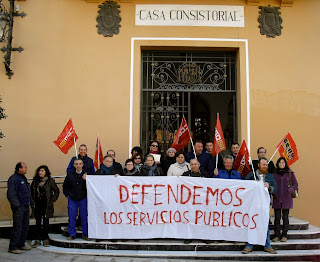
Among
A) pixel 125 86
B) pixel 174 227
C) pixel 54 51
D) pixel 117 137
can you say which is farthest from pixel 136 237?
pixel 54 51

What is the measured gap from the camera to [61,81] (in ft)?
29.8

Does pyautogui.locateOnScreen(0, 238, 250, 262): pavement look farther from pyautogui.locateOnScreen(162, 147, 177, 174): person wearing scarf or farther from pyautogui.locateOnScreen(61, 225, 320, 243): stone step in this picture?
pyautogui.locateOnScreen(162, 147, 177, 174): person wearing scarf

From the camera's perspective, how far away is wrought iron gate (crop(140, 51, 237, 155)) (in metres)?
9.35

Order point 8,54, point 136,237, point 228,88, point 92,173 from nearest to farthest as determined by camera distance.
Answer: point 136,237
point 92,173
point 8,54
point 228,88

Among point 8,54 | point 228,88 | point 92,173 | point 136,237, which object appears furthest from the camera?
point 228,88

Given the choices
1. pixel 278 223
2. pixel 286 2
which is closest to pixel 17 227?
pixel 278 223

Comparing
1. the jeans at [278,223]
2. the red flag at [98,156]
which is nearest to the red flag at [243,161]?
the jeans at [278,223]

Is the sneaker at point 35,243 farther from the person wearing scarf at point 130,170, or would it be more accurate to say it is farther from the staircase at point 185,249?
the person wearing scarf at point 130,170

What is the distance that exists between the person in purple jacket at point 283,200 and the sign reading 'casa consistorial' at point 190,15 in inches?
167

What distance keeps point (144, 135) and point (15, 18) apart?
4465 millimetres

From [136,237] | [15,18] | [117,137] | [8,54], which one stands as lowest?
[136,237]

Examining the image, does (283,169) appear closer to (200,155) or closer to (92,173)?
(200,155)

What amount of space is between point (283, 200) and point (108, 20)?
19.9ft

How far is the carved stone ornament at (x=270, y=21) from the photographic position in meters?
9.36
